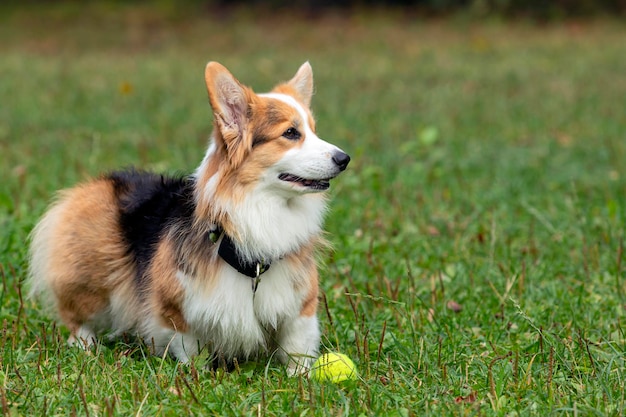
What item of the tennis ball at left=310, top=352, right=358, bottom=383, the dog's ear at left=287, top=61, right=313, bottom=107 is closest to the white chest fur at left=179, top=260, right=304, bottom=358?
the tennis ball at left=310, top=352, right=358, bottom=383

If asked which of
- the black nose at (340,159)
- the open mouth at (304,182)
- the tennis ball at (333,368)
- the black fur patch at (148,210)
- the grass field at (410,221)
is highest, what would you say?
the black nose at (340,159)

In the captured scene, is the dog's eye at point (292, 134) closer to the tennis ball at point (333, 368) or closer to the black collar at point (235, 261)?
the black collar at point (235, 261)

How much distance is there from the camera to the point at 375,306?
4461 mm

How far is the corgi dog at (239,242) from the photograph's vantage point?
11.8 ft

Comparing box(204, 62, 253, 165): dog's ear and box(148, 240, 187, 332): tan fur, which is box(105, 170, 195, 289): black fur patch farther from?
box(204, 62, 253, 165): dog's ear

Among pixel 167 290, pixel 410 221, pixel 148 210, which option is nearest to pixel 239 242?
pixel 167 290

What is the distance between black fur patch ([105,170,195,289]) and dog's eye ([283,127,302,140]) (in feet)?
1.68

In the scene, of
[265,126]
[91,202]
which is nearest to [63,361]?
[91,202]

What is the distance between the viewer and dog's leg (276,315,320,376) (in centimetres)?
373

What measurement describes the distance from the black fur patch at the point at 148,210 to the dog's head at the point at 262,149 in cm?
25

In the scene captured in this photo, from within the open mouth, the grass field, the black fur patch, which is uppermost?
the open mouth

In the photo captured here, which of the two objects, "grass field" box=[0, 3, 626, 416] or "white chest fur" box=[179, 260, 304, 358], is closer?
"grass field" box=[0, 3, 626, 416]

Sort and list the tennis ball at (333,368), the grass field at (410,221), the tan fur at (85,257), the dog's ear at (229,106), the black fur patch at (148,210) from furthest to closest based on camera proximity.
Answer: the tan fur at (85,257) < the black fur patch at (148,210) < the dog's ear at (229,106) < the tennis ball at (333,368) < the grass field at (410,221)

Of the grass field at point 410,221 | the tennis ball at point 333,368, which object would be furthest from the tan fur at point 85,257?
the tennis ball at point 333,368
